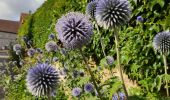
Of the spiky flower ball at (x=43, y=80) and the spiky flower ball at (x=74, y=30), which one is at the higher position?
the spiky flower ball at (x=74, y=30)

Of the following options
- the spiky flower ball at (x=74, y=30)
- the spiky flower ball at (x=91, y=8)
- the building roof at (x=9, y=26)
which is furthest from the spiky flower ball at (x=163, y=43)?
the building roof at (x=9, y=26)

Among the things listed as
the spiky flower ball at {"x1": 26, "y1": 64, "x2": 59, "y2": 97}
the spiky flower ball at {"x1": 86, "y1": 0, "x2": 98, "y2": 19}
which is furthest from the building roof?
the spiky flower ball at {"x1": 26, "y1": 64, "x2": 59, "y2": 97}

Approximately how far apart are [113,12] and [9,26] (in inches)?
2153

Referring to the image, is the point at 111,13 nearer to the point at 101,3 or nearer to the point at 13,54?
the point at 101,3

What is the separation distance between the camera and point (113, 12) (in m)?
2.76

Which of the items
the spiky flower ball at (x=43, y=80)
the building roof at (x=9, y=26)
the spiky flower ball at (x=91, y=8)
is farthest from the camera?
the building roof at (x=9, y=26)

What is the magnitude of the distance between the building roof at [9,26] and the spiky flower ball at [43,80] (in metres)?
50.5

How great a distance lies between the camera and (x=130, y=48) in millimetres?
4934

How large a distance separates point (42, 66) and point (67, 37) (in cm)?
26

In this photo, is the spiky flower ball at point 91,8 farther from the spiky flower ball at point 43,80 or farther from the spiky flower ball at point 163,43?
the spiky flower ball at point 43,80

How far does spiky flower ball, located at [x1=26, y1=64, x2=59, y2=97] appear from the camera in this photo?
8.59 ft

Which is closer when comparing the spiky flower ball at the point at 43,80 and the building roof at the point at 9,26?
the spiky flower ball at the point at 43,80

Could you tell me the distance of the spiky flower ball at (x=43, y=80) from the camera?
2.62m

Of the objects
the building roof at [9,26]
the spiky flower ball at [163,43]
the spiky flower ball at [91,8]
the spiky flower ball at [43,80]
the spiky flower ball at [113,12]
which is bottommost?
the spiky flower ball at [43,80]
